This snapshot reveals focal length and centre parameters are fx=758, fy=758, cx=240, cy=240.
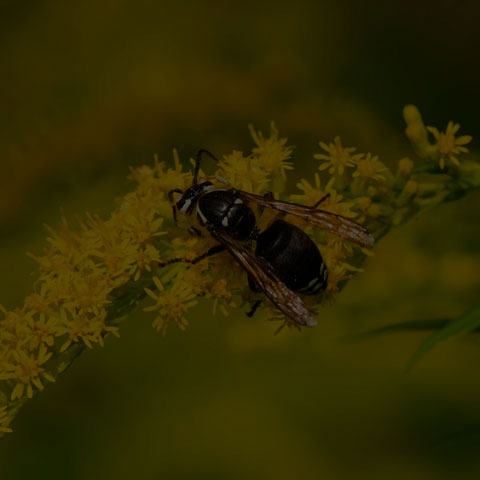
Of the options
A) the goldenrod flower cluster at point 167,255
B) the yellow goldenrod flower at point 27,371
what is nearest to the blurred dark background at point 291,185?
the goldenrod flower cluster at point 167,255

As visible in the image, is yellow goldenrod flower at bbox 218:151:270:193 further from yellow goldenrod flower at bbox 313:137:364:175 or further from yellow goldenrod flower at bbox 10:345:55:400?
yellow goldenrod flower at bbox 10:345:55:400

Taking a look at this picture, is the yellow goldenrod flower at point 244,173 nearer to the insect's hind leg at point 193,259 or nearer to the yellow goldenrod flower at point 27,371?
the insect's hind leg at point 193,259

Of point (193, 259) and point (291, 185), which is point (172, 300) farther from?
point (291, 185)

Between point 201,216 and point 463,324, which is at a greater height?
point 201,216

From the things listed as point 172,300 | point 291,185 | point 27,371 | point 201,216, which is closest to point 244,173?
point 201,216

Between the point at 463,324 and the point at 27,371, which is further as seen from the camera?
the point at 27,371

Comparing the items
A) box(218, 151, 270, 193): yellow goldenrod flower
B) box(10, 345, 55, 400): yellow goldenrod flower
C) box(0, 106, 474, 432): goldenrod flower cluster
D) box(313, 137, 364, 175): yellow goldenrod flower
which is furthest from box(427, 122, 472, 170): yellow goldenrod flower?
box(10, 345, 55, 400): yellow goldenrod flower
